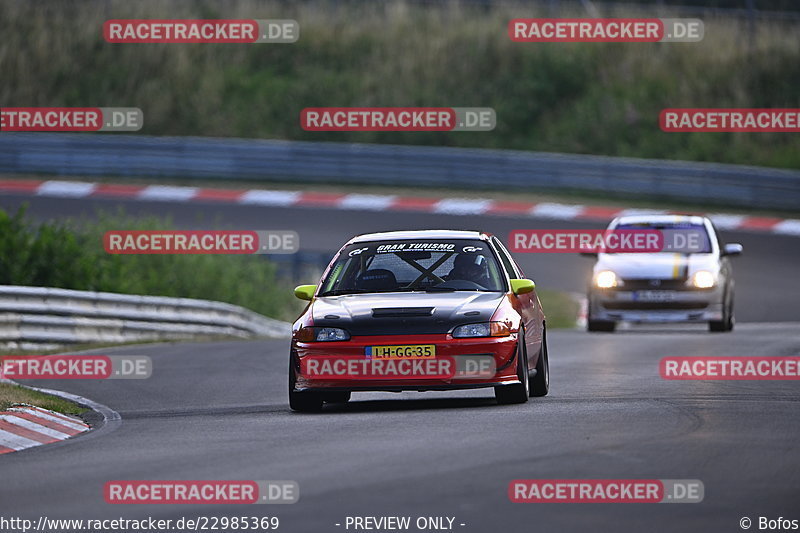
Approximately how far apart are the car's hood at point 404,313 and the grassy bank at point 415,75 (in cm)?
2614

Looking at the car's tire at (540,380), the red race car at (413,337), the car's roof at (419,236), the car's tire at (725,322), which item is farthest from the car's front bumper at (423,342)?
the car's tire at (725,322)

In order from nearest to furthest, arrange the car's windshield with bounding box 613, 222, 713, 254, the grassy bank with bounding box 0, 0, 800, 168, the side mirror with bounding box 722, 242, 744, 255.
Result: the side mirror with bounding box 722, 242, 744, 255 < the car's windshield with bounding box 613, 222, 713, 254 < the grassy bank with bounding box 0, 0, 800, 168

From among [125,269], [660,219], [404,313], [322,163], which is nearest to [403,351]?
[404,313]

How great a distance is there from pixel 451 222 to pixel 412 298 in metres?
20.2

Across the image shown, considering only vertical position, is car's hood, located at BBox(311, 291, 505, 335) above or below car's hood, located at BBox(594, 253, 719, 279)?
below

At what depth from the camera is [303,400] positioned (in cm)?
1246

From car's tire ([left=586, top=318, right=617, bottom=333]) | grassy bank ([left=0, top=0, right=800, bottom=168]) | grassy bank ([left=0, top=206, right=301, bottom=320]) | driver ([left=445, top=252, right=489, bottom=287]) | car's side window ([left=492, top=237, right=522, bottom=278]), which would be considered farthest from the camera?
grassy bank ([left=0, top=0, right=800, bottom=168])

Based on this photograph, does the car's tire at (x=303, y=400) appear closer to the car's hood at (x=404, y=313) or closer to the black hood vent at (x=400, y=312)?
the car's hood at (x=404, y=313)

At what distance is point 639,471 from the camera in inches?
342

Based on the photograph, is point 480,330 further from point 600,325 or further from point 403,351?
point 600,325

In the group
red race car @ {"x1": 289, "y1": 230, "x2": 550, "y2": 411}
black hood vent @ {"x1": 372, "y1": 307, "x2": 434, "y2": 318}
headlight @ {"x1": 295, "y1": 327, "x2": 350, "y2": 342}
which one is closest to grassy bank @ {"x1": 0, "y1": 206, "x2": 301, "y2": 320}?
red race car @ {"x1": 289, "y1": 230, "x2": 550, "y2": 411}

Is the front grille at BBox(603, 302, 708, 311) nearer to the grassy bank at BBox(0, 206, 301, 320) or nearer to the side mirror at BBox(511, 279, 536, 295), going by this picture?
the grassy bank at BBox(0, 206, 301, 320)

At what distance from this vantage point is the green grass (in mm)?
12789

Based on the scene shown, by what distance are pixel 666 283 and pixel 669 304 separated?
10.5 inches
